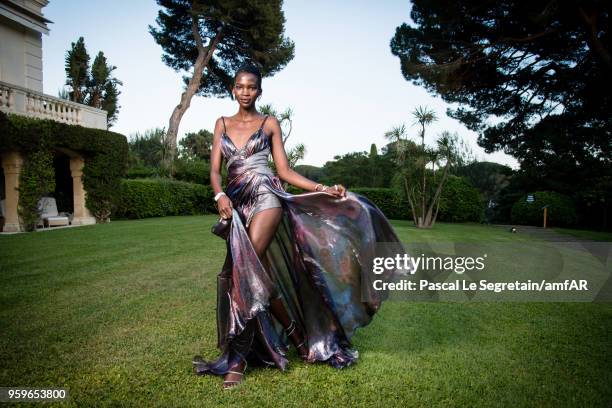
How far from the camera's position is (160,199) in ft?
74.2

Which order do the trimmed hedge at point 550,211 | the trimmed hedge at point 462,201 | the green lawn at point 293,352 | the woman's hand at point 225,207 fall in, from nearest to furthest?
1. the green lawn at point 293,352
2. the woman's hand at point 225,207
3. the trimmed hedge at point 550,211
4. the trimmed hedge at point 462,201

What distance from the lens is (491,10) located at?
46.6 ft

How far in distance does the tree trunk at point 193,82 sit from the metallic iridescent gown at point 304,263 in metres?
25.9

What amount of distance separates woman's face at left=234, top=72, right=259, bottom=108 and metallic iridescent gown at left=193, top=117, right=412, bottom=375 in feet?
0.94

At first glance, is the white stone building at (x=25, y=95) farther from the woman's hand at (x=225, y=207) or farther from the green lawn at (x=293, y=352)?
the woman's hand at (x=225, y=207)

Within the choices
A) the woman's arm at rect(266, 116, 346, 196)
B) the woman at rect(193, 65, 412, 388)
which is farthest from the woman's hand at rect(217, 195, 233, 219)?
the woman's arm at rect(266, 116, 346, 196)

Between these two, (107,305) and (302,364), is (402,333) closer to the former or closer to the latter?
(302,364)

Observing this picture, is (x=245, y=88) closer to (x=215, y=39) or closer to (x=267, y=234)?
(x=267, y=234)

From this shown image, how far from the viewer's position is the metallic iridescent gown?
3049 mm

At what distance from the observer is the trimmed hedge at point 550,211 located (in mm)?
23953

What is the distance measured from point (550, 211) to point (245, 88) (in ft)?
85.3

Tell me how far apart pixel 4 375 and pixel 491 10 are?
16.6 metres

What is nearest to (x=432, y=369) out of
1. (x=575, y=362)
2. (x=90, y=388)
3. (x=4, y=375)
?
(x=575, y=362)

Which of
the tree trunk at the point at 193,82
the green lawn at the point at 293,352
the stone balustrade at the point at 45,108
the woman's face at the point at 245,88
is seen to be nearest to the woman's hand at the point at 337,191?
the woman's face at the point at 245,88
